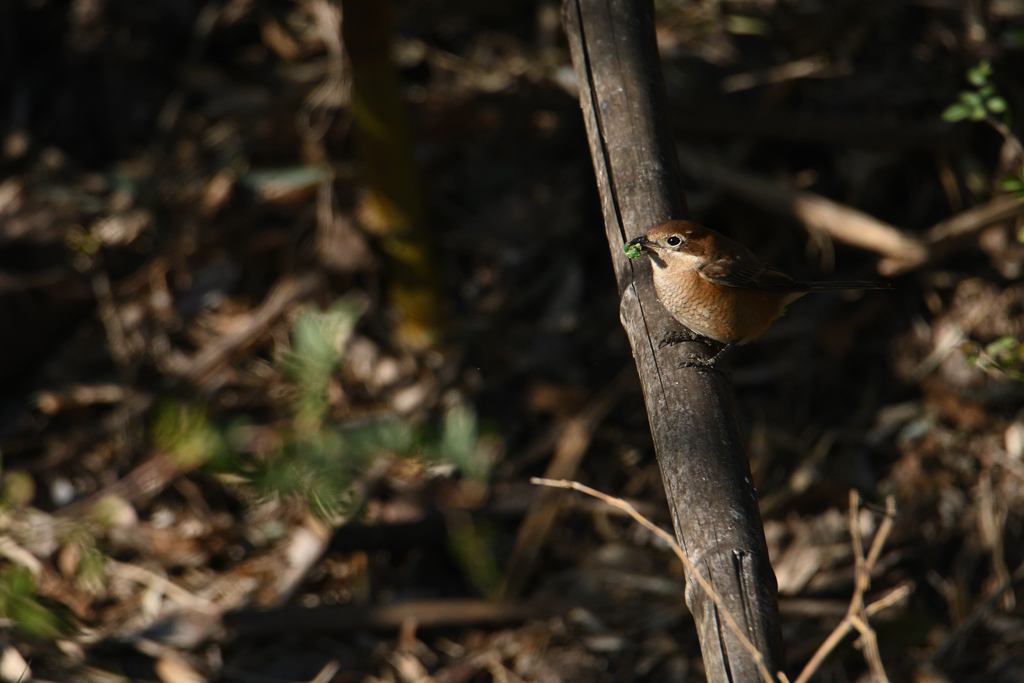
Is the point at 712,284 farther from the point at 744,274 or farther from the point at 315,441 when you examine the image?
the point at 315,441

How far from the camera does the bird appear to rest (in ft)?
8.29

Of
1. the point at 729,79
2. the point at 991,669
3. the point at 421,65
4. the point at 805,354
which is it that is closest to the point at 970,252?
the point at 805,354

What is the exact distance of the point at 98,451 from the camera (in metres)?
4.49

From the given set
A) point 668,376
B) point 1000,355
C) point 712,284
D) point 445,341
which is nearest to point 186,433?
point 445,341

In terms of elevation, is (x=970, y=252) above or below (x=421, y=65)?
below

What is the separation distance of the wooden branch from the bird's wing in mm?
397

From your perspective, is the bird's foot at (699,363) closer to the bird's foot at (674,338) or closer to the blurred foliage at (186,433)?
the bird's foot at (674,338)

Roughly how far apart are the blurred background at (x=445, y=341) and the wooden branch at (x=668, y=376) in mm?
1394

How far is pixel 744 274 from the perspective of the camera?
3008 millimetres

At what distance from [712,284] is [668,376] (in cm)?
69

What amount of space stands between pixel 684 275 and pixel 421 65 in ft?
12.0

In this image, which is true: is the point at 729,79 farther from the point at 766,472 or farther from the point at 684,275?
the point at 684,275

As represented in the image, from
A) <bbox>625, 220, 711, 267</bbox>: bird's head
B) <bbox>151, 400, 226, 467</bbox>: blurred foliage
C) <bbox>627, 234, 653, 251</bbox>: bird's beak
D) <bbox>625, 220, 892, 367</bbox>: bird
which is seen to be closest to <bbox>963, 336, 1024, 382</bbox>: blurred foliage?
<bbox>625, 220, 892, 367</bbox>: bird

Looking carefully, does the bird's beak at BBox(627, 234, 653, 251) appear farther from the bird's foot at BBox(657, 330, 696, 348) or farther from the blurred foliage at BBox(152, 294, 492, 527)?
the blurred foliage at BBox(152, 294, 492, 527)
